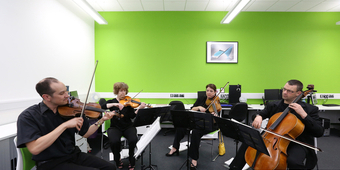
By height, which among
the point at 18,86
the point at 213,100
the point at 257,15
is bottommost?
the point at 213,100

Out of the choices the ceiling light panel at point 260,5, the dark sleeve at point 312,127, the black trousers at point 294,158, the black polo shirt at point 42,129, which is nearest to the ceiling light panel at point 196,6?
the ceiling light panel at point 260,5

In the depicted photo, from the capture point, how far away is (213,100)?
2.53 meters

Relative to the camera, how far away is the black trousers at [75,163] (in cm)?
122

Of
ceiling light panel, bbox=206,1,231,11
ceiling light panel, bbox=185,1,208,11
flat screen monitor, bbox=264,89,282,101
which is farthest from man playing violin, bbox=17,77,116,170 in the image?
flat screen monitor, bbox=264,89,282,101

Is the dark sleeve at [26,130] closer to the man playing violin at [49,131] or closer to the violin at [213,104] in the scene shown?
the man playing violin at [49,131]

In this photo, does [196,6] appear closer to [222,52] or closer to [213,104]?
[222,52]

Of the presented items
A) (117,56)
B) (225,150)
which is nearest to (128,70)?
(117,56)

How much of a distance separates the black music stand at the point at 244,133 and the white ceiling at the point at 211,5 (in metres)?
2.93

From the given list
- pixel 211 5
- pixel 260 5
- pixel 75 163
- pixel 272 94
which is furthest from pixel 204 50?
pixel 75 163

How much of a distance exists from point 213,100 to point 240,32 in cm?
239

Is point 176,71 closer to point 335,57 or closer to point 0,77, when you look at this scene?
point 0,77

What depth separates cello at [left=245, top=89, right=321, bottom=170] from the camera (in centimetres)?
136

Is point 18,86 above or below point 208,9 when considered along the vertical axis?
below

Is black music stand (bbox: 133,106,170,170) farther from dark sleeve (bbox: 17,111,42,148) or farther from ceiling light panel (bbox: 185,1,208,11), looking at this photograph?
ceiling light panel (bbox: 185,1,208,11)
